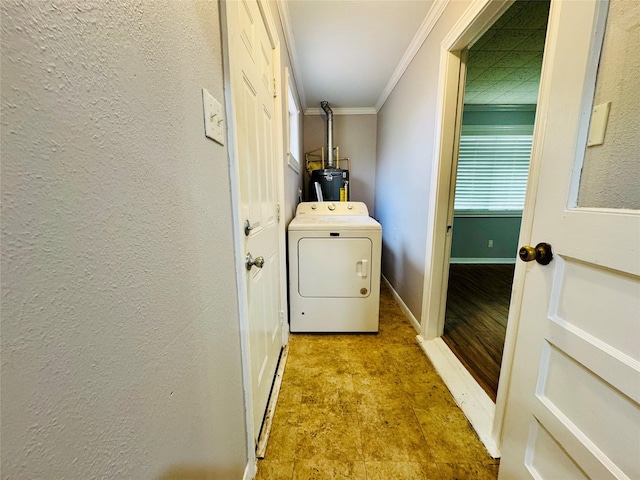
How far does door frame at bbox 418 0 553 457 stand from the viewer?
1.00 metres

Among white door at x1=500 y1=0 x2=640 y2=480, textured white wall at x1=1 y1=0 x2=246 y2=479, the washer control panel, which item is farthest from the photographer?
the washer control panel

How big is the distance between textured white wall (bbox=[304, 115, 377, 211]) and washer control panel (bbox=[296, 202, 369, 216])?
108cm

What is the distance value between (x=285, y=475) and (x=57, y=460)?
102 cm

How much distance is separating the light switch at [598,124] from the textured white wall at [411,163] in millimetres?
1119

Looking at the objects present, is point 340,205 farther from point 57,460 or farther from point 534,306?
point 57,460

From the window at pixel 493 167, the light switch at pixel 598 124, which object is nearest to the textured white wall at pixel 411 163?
the light switch at pixel 598 124

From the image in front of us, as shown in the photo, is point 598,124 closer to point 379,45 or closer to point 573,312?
point 573,312

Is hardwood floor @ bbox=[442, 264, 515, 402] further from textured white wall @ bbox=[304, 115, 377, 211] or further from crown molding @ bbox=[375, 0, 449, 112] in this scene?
crown molding @ bbox=[375, 0, 449, 112]

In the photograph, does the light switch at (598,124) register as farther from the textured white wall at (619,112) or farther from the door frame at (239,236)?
the door frame at (239,236)

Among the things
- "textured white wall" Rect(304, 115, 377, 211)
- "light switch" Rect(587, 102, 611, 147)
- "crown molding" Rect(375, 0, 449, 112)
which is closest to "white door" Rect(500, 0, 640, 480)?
"light switch" Rect(587, 102, 611, 147)

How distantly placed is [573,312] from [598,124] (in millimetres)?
525

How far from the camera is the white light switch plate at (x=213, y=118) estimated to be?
647 mm

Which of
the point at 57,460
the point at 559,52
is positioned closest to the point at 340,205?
the point at 559,52

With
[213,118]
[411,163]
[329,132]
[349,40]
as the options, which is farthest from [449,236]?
[329,132]
